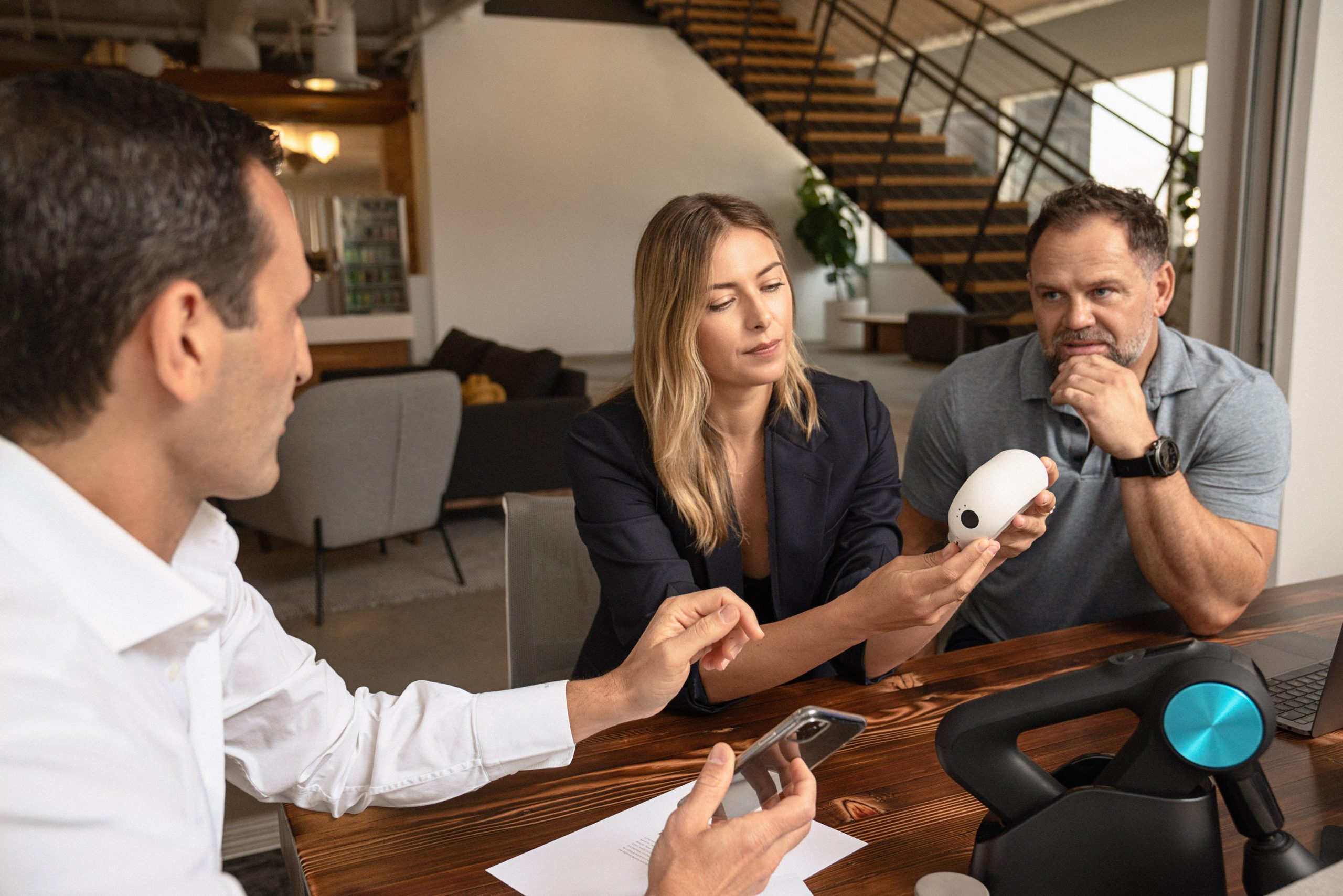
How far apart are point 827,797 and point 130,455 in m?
0.75

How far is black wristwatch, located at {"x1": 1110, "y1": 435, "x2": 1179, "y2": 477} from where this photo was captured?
1631 mm

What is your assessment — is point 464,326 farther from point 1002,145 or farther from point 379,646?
point 379,646

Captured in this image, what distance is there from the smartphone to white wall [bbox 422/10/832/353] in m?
11.4

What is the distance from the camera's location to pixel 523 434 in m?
5.61

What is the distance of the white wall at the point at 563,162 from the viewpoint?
11.6 meters

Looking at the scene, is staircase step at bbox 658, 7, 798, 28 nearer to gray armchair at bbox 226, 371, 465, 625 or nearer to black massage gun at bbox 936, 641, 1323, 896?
gray armchair at bbox 226, 371, 465, 625

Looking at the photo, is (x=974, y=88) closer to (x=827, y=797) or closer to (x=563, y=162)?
(x=563, y=162)

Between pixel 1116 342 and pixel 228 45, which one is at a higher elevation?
pixel 228 45

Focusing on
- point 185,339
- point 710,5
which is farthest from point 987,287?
point 185,339

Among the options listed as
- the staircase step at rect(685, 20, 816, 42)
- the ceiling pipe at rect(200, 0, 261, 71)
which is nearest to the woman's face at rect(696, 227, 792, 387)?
the staircase step at rect(685, 20, 816, 42)

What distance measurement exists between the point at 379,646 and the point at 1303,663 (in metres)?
3.22

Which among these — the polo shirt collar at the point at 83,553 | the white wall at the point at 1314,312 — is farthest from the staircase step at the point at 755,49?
the polo shirt collar at the point at 83,553

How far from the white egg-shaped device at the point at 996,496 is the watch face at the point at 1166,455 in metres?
0.42

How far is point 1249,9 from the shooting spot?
2646mm
